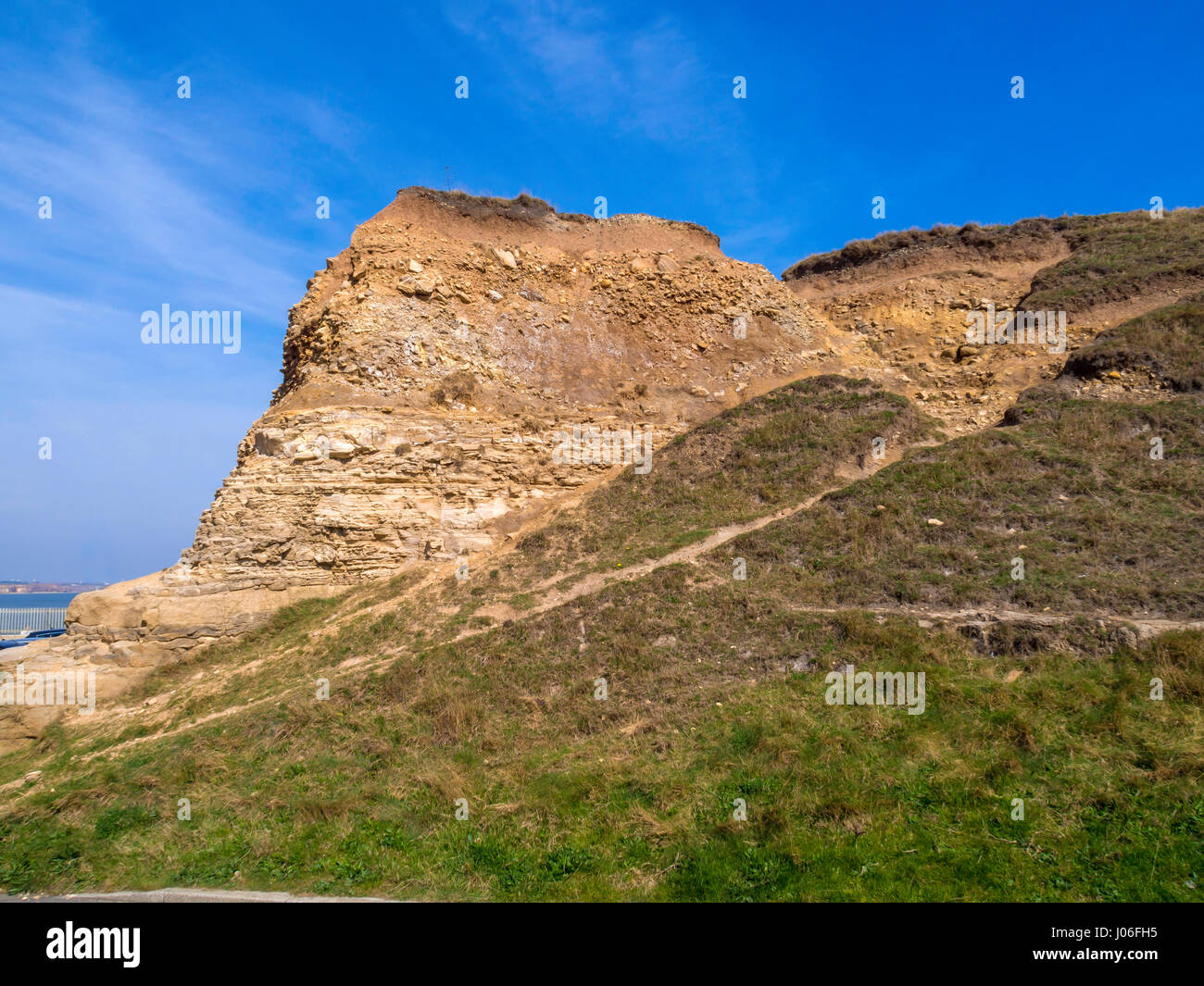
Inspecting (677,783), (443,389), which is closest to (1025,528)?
(677,783)

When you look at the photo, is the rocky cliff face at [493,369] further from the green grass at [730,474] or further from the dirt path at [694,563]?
the dirt path at [694,563]

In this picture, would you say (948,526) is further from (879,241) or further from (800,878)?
(879,241)

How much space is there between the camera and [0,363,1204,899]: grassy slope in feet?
21.9

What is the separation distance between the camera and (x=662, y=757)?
355 inches

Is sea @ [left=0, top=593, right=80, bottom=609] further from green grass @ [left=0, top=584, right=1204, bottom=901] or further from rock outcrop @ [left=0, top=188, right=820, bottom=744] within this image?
green grass @ [left=0, top=584, right=1204, bottom=901]

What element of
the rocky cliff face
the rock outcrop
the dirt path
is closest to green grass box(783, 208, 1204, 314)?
the rocky cliff face

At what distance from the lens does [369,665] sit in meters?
12.9

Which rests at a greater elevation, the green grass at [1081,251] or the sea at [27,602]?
the green grass at [1081,251]

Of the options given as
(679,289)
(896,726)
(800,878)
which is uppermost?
(679,289)

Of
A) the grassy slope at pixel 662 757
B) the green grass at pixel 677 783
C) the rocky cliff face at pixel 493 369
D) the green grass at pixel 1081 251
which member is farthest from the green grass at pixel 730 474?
the green grass at pixel 1081 251

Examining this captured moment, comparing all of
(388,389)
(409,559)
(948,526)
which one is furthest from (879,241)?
(409,559)

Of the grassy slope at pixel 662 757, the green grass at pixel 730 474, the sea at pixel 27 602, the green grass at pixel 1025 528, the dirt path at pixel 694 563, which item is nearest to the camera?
the grassy slope at pixel 662 757

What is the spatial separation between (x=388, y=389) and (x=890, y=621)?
14.1m

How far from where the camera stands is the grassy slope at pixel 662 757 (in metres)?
6.68
